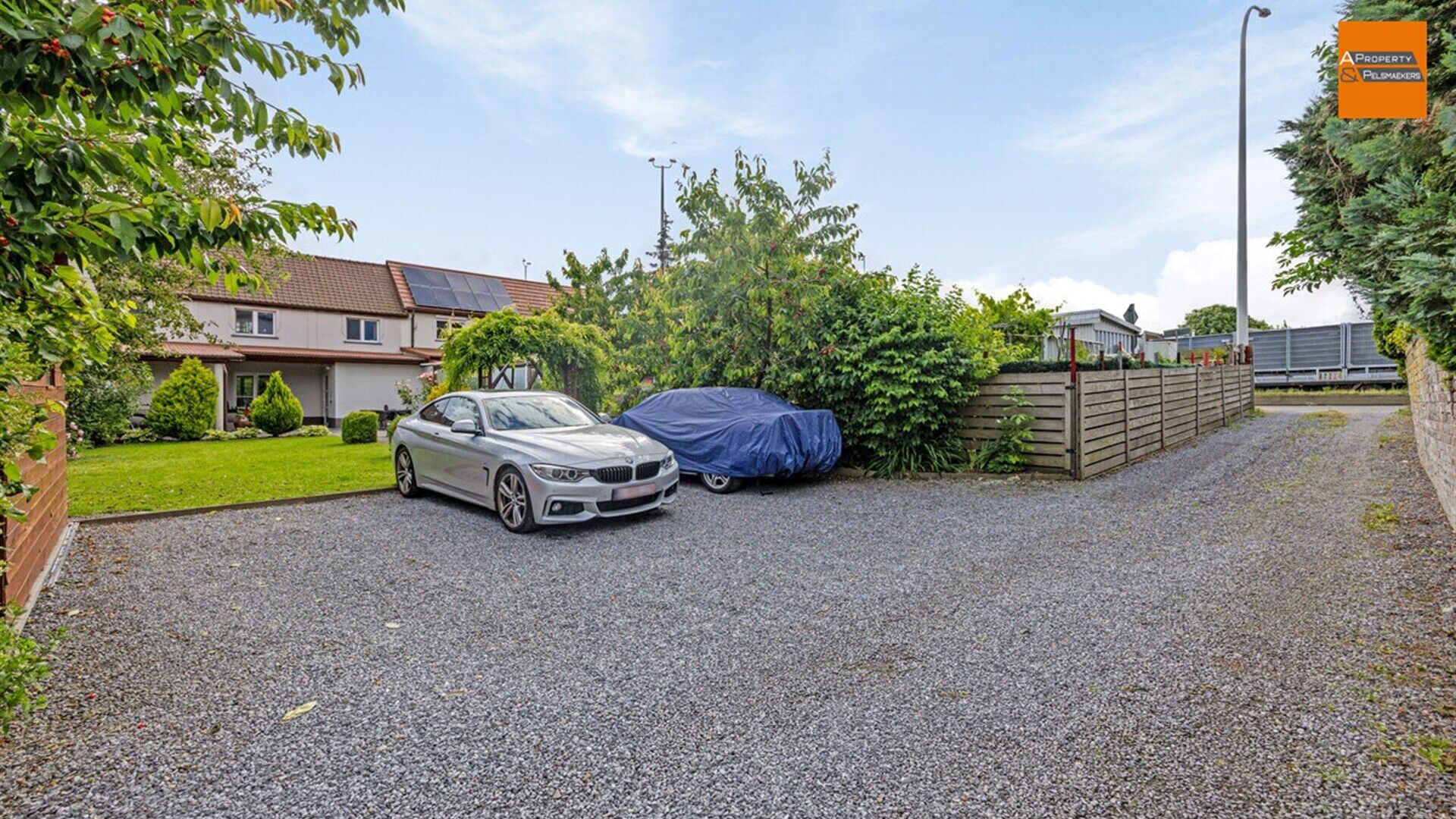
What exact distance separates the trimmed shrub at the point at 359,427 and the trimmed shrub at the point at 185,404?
5.36m

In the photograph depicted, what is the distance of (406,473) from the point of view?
7.86 m

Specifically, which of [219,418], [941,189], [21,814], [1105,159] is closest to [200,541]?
[21,814]

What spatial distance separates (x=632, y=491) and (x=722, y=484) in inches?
80.2

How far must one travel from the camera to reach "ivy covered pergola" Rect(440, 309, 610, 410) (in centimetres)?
1202

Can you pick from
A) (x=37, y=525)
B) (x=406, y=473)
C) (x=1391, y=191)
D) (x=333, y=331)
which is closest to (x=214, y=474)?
(x=406, y=473)

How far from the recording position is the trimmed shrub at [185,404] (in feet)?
54.5

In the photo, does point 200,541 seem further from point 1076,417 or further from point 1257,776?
point 1076,417

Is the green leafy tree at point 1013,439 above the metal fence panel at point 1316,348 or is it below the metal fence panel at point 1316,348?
below

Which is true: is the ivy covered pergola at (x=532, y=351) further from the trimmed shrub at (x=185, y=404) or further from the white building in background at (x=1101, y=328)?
the white building in background at (x=1101, y=328)

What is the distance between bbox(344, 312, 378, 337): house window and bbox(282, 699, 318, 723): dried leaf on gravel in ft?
79.7

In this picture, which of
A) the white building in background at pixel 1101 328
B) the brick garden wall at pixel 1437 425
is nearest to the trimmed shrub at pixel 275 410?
the white building in background at pixel 1101 328

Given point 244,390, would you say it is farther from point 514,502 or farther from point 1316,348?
point 1316,348

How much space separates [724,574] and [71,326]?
3.83 metres

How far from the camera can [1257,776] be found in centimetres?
231
